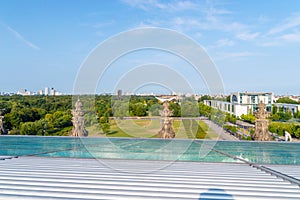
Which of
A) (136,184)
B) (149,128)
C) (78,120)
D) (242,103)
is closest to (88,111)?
(78,120)

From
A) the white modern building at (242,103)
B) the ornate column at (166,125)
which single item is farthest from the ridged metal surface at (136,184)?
the white modern building at (242,103)

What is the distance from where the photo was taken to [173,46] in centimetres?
508

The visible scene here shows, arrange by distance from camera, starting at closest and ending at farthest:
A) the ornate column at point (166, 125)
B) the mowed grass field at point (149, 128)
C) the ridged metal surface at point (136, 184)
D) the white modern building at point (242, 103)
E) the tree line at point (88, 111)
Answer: the ridged metal surface at point (136, 184) < the tree line at point (88, 111) < the mowed grass field at point (149, 128) < the ornate column at point (166, 125) < the white modern building at point (242, 103)

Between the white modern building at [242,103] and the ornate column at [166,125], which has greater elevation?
the white modern building at [242,103]

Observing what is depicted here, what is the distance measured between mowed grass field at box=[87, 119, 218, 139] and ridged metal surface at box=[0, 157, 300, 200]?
625cm

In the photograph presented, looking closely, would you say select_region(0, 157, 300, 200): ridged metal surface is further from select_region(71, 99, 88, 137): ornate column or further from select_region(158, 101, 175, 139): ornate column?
select_region(158, 101, 175, 139): ornate column

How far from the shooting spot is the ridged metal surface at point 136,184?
221 centimetres

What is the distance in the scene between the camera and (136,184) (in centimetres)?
250

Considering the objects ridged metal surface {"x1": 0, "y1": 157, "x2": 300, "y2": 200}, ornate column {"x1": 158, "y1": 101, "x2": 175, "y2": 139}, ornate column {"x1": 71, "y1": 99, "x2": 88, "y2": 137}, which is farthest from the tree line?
ridged metal surface {"x1": 0, "y1": 157, "x2": 300, "y2": 200}

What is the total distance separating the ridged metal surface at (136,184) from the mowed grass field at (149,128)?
6.25m

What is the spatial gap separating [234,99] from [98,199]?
3703cm

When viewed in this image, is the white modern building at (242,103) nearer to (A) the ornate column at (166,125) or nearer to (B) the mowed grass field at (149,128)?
(B) the mowed grass field at (149,128)

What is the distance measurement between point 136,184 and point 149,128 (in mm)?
8551

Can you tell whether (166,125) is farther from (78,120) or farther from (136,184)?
(136,184)
